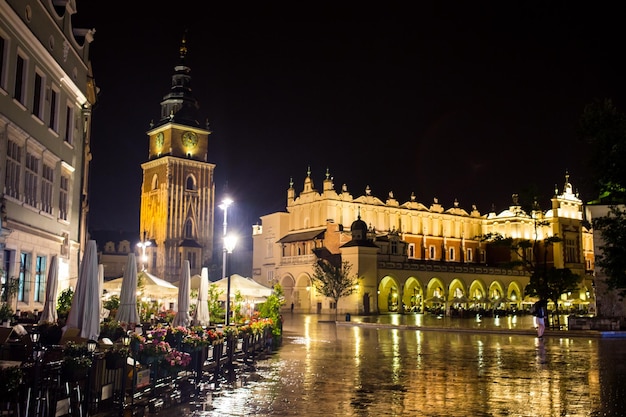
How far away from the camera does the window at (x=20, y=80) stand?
20.4 meters

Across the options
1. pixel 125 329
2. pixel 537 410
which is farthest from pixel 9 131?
pixel 537 410

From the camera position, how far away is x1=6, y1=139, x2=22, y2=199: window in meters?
19.7

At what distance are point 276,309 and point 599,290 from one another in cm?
1849

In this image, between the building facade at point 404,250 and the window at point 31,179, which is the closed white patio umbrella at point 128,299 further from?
the building facade at point 404,250

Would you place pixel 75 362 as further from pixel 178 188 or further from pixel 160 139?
pixel 160 139

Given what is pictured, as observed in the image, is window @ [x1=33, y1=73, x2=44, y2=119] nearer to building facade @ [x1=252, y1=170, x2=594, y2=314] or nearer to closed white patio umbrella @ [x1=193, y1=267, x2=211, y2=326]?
closed white patio umbrella @ [x1=193, y1=267, x2=211, y2=326]

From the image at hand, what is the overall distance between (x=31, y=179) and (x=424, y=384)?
14.7 m

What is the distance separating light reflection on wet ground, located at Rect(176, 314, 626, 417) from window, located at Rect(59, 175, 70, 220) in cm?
1037

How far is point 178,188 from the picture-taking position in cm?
9331

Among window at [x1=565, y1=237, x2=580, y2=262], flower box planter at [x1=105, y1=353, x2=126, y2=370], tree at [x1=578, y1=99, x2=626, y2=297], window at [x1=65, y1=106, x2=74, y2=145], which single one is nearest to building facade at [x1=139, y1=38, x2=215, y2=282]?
window at [x1=565, y1=237, x2=580, y2=262]

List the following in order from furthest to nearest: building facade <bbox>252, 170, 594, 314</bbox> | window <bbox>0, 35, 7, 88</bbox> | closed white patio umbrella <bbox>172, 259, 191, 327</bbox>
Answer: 1. building facade <bbox>252, 170, 594, 314</bbox>
2. closed white patio umbrella <bbox>172, 259, 191, 327</bbox>
3. window <bbox>0, 35, 7, 88</bbox>

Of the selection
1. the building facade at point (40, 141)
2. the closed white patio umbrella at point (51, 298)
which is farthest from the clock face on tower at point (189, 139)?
the closed white patio umbrella at point (51, 298)

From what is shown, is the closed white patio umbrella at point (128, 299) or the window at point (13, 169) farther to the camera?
the window at point (13, 169)


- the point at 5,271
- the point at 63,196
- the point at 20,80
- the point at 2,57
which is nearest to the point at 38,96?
the point at 20,80
